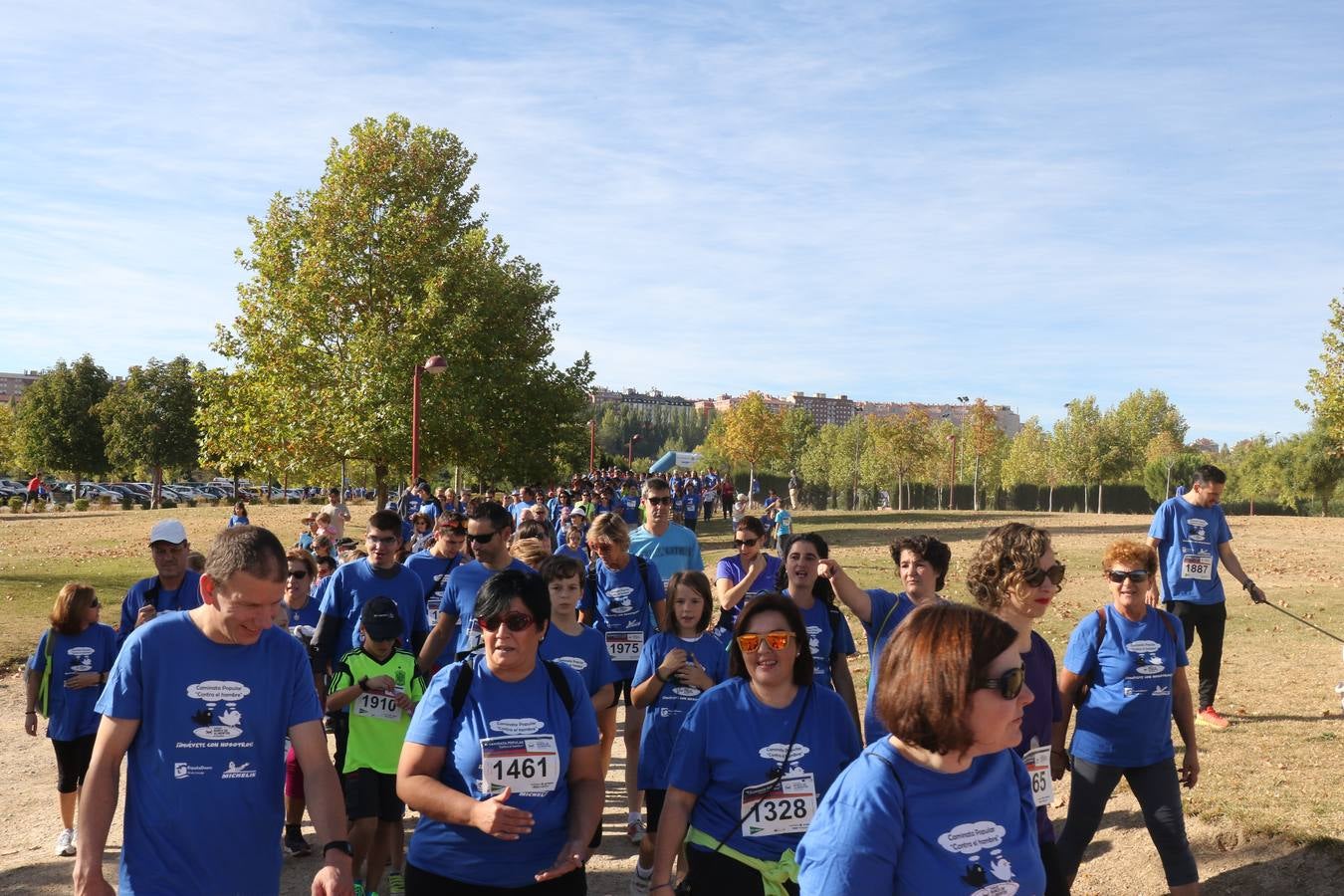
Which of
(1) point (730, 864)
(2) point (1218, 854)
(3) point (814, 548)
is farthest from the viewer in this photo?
(2) point (1218, 854)

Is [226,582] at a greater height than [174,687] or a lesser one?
greater

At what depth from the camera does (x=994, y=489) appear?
268 ft

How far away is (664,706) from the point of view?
5.86 meters

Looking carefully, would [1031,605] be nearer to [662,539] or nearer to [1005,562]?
[1005,562]

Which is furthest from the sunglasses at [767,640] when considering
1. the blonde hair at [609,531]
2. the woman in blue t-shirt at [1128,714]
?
the blonde hair at [609,531]

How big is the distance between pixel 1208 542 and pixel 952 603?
7.70 meters

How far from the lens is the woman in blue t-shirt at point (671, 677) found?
227 inches

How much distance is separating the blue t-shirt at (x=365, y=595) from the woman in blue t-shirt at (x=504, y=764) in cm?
302

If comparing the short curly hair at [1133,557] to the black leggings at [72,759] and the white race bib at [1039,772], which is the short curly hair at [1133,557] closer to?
the white race bib at [1039,772]

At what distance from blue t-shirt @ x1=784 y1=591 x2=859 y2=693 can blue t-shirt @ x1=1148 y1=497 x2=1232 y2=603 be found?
4361 mm

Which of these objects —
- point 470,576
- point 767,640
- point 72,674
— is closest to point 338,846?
point 767,640

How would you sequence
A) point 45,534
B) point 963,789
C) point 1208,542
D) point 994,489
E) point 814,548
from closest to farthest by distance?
point 963,789, point 814,548, point 1208,542, point 45,534, point 994,489

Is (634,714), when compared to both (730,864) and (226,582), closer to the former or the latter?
(730,864)


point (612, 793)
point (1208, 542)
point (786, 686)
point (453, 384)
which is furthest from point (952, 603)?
point (453, 384)
